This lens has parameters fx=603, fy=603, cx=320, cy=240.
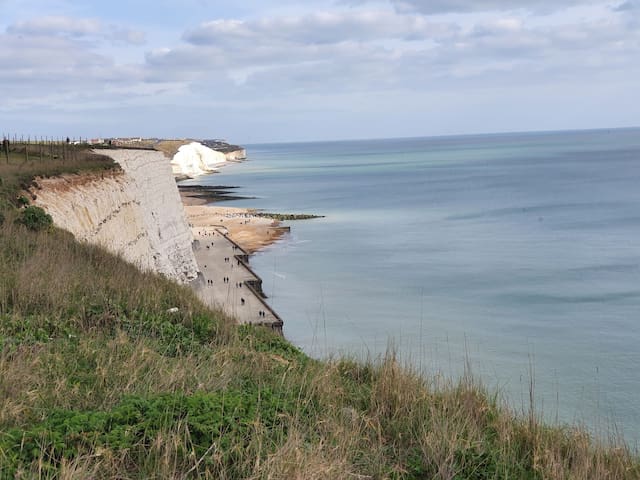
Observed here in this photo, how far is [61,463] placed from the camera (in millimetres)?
3693

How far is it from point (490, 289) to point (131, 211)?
20.2m

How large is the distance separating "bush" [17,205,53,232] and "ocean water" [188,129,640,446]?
27.0 feet

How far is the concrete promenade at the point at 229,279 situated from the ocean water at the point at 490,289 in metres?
1.38

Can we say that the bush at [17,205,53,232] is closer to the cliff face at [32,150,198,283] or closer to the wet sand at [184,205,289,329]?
the cliff face at [32,150,198,283]

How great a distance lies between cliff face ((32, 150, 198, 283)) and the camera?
22.9 meters

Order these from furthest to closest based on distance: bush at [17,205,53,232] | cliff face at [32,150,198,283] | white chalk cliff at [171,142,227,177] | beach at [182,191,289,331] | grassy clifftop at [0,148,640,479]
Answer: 1. white chalk cliff at [171,142,227,177]
2. beach at [182,191,289,331]
3. cliff face at [32,150,198,283]
4. bush at [17,205,53,232]
5. grassy clifftop at [0,148,640,479]


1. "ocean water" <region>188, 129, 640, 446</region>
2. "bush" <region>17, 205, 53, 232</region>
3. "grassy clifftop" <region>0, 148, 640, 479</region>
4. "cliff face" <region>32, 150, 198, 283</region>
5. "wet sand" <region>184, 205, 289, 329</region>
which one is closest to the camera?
"grassy clifftop" <region>0, 148, 640, 479</region>

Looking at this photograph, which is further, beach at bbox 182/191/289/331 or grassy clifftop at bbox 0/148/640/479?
beach at bbox 182/191/289/331

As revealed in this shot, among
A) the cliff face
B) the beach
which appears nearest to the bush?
the cliff face

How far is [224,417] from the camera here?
4672mm

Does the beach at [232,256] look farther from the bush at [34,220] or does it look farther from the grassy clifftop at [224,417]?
the bush at [34,220]

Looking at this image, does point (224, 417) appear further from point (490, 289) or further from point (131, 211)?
point (490, 289)

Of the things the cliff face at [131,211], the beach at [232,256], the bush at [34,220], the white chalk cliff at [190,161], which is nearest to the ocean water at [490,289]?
the beach at [232,256]

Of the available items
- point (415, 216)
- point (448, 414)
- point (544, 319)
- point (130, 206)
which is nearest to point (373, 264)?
point (544, 319)
